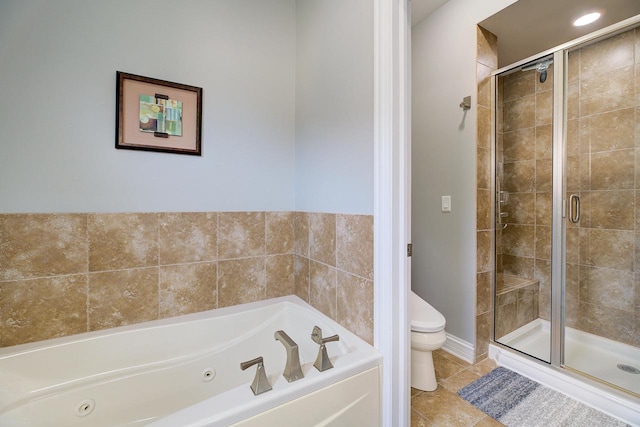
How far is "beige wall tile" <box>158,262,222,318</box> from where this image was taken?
1458mm

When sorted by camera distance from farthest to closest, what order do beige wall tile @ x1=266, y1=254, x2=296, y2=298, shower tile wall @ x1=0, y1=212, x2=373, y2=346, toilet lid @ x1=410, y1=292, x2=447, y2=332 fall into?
beige wall tile @ x1=266, y1=254, x2=296, y2=298 < toilet lid @ x1=410, y1=292, x2=447, y2=332 < shower tile wall @ x1=0, y1=212, x2=373, y2=346

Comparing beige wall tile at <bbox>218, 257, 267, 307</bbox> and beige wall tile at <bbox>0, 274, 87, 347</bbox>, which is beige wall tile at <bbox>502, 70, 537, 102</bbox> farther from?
beige wall tile at <bbox>0, 274, 87, 347</bbox>

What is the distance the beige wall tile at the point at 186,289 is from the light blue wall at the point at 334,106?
728 mm

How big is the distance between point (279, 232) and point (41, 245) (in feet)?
3.82

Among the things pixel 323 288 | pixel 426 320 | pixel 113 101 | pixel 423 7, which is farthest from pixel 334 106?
pixel 423 7

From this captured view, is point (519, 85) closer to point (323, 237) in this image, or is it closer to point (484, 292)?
point (484, 292)

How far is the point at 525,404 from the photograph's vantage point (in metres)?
1.49

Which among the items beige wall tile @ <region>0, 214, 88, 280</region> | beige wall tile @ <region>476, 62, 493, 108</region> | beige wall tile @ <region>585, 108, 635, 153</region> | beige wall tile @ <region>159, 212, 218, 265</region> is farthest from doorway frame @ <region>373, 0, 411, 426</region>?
beige wall tile @ <region>585, 108, 635, 153</region>

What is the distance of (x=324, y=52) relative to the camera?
1.50 m

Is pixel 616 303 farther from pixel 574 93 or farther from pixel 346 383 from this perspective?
pixel 346 383

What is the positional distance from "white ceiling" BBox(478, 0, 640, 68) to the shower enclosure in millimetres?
187

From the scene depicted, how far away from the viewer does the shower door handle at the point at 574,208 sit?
2.01m

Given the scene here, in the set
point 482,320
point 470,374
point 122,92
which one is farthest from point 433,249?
point 122,92

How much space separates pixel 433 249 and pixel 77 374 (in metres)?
2.35
